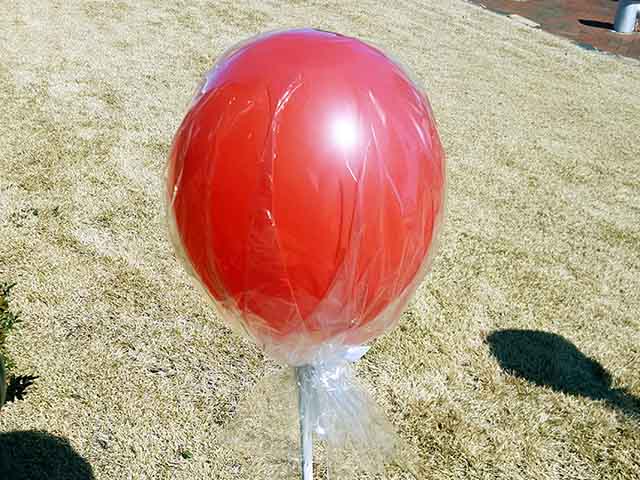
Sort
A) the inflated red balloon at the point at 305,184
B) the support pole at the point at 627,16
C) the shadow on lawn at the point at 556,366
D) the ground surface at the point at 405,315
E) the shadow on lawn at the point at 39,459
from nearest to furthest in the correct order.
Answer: the inflated red balloon at the point at 305,184 < the shadow on lawn at the point at 39,459 < the ground surface at the point at 405,315 < the shadow on lawn at the point at 556,366 < the support pole at the point at 627,16

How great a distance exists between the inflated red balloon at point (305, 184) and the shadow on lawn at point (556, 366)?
202cm

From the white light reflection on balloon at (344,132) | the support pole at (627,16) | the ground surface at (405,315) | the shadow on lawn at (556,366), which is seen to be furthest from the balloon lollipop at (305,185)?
the support pole at (627,16)

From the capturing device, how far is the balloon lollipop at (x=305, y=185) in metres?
1.47

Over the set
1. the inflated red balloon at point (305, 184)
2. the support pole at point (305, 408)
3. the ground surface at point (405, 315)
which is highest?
the inflated red balloon at point (305, 184)

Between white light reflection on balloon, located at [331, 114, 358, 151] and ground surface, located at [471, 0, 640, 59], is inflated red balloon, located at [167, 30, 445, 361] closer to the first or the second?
white light reflection on balloon, located at [331, 114, 358, 151]

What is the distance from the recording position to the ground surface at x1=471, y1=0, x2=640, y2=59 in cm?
1027

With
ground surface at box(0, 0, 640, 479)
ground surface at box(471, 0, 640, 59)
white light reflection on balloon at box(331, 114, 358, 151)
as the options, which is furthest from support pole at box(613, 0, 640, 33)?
white light reflection on balloon at box(331, 114, 358, 151)

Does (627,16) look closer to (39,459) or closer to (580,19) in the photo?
(580,19)

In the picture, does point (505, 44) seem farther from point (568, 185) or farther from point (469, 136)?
point (568, 185)

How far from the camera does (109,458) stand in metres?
2.82

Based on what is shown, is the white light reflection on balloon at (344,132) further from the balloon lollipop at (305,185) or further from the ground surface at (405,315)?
the ground surface at (405,315)

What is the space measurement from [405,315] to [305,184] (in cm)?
242

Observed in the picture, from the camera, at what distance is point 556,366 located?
3502mm

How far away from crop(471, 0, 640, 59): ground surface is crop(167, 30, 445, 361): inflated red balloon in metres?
9.42
